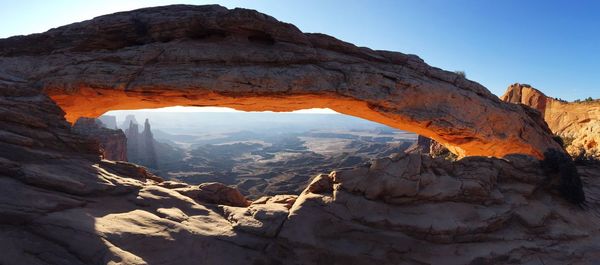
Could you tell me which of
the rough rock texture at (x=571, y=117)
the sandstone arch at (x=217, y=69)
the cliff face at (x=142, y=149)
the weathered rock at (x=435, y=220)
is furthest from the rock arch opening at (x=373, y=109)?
the cliff face at (x=142, y=149)

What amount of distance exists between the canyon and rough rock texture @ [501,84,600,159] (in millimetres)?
4805

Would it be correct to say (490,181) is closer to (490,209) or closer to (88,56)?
(490,209)

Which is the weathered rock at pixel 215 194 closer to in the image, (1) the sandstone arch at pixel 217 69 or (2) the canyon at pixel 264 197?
(2) the canyon at pixel 264 197

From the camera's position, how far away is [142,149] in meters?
127

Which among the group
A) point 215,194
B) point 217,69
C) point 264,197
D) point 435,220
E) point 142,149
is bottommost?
point 142,149

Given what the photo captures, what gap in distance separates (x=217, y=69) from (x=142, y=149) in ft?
398

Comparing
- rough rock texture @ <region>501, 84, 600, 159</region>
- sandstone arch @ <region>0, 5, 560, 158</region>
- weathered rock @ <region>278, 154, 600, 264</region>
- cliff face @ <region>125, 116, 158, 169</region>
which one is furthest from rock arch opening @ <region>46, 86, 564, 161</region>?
cliff face @ <region>125, 116, 158, 169</region>

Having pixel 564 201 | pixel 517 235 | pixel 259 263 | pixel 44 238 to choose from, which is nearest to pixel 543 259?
pixel 517 235

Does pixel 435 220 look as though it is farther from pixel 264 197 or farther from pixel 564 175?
pixel 564 175

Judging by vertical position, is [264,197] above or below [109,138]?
above

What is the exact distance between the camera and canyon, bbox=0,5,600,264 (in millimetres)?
11375

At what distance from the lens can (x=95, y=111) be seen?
941 inches

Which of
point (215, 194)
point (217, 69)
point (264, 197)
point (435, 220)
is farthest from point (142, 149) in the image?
point (435, 220)

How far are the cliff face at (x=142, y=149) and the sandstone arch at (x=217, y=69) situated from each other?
310 ft
